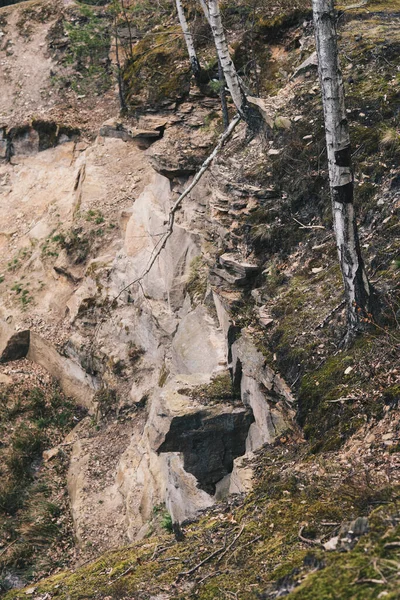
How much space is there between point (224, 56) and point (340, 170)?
4.70 m

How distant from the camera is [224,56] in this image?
30.8 feet

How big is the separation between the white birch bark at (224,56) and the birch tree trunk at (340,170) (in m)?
4.03

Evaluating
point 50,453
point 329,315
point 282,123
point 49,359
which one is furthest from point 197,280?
point 49,359

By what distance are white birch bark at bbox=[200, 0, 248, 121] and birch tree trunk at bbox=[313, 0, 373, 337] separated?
13.2ft

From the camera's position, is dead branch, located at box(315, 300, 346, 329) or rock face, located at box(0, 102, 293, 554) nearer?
dead branch, located at box(315, 300, 346, 329)

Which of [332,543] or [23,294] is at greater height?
[332,543]

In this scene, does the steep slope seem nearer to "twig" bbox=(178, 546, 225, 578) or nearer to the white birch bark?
"twig" bbox=(178, 546, 225, 578)

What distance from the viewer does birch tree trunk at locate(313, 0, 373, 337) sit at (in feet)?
17.5

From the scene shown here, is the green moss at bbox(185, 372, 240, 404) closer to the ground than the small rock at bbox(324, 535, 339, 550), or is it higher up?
closer to the ground

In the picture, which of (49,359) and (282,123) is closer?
(282,123)

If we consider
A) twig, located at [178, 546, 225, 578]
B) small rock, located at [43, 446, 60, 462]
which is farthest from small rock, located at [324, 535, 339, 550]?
small rock, located at [43, 446, 60, 462]

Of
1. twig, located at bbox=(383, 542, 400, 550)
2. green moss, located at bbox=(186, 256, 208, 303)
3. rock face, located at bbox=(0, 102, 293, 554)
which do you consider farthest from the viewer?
green moss, located at bbox=(186, 256, 208, 303)

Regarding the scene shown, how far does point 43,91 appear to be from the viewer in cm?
2164

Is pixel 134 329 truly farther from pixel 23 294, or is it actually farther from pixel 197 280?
pixel 23 294
